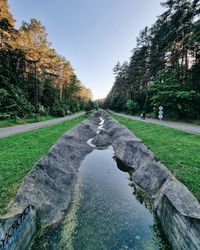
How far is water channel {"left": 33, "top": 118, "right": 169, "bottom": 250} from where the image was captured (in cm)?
418

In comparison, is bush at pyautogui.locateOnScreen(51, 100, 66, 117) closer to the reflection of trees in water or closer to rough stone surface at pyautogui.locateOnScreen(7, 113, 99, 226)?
rough stone surface at pyautogui.locateOnScreen(7, 113, 99, 226)

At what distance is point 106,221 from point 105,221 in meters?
0.03

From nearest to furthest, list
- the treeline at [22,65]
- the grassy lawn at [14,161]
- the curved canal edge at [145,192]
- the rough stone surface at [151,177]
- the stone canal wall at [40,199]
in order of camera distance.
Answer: the stone canal wall at [40,199] → the curved canal edge at [145,192] → the grassy lawn at [14,161] → the rough stone surface at [151,177] → the treeline at [22,65]

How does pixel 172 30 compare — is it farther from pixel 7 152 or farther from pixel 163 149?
pixel 7 152

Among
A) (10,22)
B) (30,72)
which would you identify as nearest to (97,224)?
(10,22)

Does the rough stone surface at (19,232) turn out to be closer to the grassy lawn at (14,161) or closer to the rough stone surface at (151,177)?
the grassy lawn at (14,161)

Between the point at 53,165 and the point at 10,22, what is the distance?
19.5 meters

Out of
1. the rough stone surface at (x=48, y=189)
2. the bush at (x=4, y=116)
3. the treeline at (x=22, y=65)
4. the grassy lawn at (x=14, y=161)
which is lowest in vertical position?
the rough stone surface at (x=48, y=189)

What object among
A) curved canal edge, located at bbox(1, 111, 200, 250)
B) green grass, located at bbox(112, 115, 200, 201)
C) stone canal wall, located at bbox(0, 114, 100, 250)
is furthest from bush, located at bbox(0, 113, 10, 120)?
green grass, located at bbox(112, 115, 200, 201)

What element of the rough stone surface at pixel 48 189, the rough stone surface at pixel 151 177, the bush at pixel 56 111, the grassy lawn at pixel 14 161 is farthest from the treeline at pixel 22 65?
the rough stone surface at pixel 151 177

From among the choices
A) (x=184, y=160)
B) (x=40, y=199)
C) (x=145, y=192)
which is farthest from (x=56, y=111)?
(x=184, y=160)

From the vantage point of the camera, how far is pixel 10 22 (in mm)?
18609

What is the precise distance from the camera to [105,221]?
16.3ft

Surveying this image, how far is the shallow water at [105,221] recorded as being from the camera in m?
4.19
